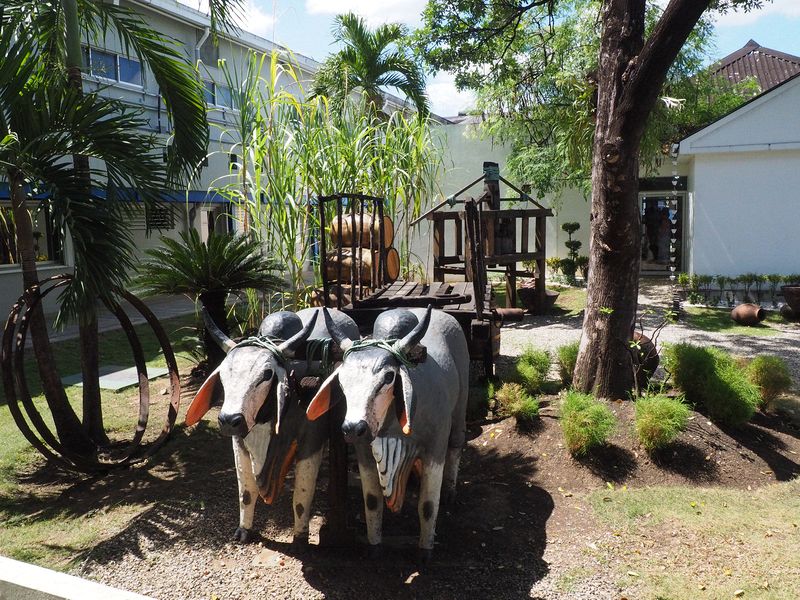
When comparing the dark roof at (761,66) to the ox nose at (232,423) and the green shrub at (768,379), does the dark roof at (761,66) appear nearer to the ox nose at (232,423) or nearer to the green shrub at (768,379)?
the green shrub at (768,379)

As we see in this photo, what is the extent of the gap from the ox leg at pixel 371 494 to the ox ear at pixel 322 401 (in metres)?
0.37

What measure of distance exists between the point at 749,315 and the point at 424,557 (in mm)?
8757

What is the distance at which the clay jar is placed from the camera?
10231 millimetres

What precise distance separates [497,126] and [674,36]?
11.2 metres

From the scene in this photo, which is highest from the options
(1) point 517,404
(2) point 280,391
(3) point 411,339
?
(3) point 411,339

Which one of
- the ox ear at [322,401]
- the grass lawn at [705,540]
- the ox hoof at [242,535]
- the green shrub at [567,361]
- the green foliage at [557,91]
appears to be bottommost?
the grass lawn at [705,540]

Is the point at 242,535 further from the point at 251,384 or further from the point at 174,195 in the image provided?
the point at 174,195

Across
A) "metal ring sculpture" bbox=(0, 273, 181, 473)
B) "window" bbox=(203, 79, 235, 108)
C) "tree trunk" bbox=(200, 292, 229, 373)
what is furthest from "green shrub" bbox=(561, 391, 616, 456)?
"window" bbox=(203, 79, 235, 108)

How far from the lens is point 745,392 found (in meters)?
5.06

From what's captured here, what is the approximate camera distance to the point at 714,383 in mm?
5145

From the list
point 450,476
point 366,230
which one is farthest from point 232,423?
point 366,230

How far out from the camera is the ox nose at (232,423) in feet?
9.76

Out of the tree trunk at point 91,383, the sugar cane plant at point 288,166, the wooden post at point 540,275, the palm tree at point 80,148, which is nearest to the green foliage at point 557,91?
the wooden post at point 540,275

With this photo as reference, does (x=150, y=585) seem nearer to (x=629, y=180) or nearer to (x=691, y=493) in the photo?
(x=691, y=493)
